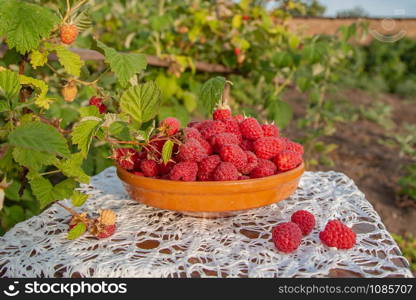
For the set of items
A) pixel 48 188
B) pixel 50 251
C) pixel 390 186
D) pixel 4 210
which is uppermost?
pixel 48 188

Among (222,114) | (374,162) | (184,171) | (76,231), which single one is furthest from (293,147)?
(374,162)

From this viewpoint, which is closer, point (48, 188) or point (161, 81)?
point (48, 188)

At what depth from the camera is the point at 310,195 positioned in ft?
3.78

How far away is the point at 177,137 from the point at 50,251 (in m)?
0.34

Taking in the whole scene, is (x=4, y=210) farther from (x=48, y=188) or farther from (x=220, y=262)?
(x=220, y=262)

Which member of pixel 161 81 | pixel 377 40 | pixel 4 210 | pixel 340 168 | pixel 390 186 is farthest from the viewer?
pixel 377 40

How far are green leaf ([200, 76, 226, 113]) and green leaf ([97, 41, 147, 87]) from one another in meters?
0.16

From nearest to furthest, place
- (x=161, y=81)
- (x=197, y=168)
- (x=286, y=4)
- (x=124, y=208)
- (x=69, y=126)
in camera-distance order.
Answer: (x=197, y=168) < (x=124, y=208) < (x=69, y=126) < (x=161, y=81) < (x=286, y=4)

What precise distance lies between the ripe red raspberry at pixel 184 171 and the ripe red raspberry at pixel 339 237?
0.96 feet

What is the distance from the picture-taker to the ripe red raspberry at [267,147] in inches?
37.1

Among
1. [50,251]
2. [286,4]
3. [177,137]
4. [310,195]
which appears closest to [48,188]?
[50,251]

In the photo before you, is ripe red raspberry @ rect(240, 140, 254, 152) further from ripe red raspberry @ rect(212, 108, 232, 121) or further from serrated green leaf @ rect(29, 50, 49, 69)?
serrated green leaf @ rect(29, 50, 49, 69)

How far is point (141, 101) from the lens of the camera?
943 mm

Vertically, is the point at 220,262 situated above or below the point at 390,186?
above
